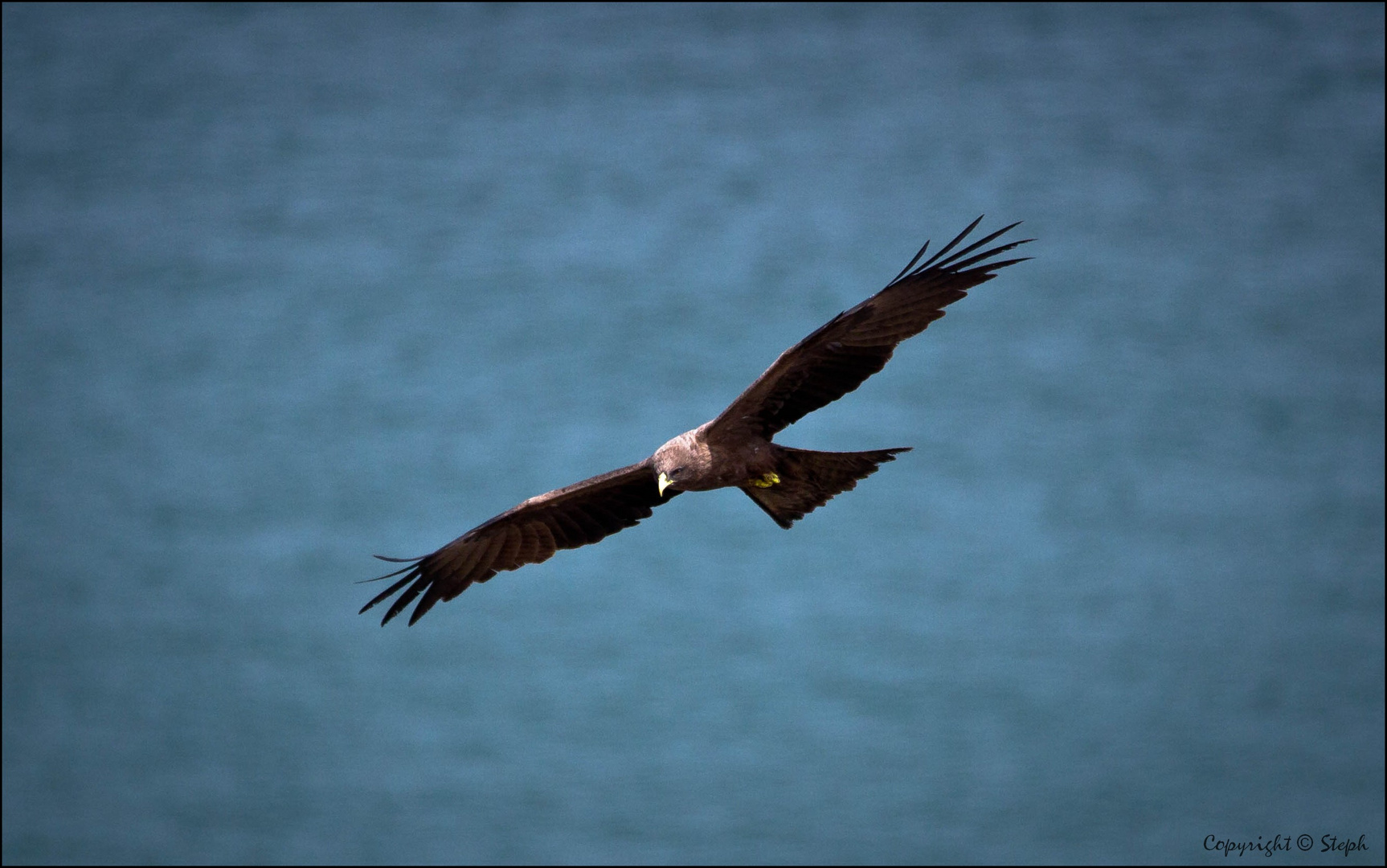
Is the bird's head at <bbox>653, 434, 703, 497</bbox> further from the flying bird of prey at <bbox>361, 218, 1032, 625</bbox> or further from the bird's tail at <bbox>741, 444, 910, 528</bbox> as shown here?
the bird's tail at <bbox>741, 444, 910, 528</bbox>

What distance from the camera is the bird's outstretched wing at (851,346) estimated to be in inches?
238

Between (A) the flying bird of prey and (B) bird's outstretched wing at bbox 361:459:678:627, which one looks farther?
(B) bird's outstretched wing at bbox 361:459:678:627

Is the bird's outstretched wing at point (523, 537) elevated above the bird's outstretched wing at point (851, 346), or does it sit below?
below

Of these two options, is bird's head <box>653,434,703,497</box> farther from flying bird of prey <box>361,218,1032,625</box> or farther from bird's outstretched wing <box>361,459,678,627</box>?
bird's outstretched wing <box>361,459,678,627</box>

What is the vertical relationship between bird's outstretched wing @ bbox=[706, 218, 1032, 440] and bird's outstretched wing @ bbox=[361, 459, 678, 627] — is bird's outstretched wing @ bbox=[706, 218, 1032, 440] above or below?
above

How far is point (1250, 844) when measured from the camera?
36.9 ft

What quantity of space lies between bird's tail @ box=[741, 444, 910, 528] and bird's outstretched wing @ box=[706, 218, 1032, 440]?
0.17 meters

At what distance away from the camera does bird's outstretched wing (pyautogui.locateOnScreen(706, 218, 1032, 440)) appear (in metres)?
6.04

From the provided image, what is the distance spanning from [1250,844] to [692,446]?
7.21 metres

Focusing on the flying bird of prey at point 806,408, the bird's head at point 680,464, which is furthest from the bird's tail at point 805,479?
the bird's head at point 680,464

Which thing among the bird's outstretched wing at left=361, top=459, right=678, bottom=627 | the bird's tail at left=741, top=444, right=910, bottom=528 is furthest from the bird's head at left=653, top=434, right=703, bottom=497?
the bird's outstretched wing at left=361, top=459, right=678, bottom=627

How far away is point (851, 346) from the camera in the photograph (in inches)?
244

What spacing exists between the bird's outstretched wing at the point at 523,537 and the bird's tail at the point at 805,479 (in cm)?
71

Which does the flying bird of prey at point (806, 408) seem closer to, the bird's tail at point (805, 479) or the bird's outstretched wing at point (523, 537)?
the bird's tail at point (805, 479)
